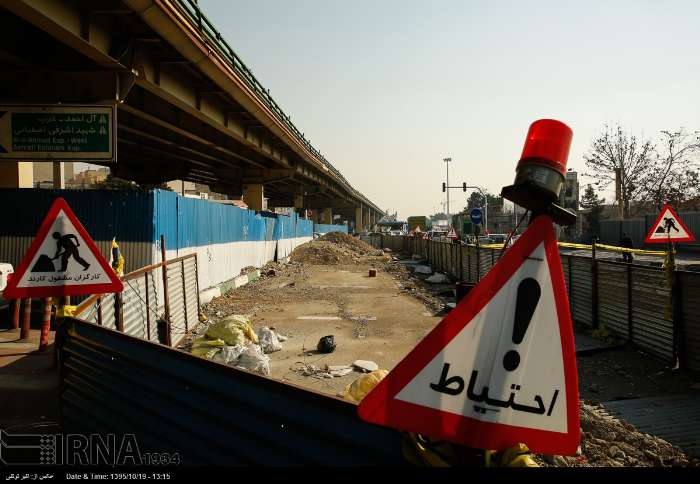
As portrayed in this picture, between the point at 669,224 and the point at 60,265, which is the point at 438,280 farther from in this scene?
the point at 60,265

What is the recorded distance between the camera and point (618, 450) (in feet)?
15.6

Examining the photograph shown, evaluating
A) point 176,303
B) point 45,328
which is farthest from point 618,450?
point 45,328

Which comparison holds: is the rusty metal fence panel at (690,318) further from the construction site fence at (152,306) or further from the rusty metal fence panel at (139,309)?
the rusty metal fence panel at (139,309)

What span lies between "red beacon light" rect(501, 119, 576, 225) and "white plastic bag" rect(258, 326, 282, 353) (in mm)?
8597

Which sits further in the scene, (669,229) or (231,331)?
(669,229)

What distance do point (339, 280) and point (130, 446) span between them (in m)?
20.3

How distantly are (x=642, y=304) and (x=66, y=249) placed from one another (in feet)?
28.8

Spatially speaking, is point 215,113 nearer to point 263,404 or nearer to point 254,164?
point 254,164

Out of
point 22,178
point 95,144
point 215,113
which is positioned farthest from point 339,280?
point 95,144

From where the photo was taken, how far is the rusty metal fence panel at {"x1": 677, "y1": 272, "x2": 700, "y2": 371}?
714 centimetres

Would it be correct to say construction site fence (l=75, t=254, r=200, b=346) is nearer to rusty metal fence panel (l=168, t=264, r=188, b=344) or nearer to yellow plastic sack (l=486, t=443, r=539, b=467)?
rusty metal fence panel (l=168, t=264, r=188, b=344)

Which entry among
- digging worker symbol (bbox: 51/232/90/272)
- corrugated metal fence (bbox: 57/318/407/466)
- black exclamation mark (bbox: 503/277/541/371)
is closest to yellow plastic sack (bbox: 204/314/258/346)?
corrugated metal fence (bbox: 57/318/407/466)

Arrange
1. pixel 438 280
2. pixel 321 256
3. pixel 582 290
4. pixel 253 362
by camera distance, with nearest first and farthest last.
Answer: pixel 253 362 → pixel 582 290 → pixel 438 280 → pixel 321 256

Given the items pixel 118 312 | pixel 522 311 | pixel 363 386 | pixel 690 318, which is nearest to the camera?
pixel 522 311
